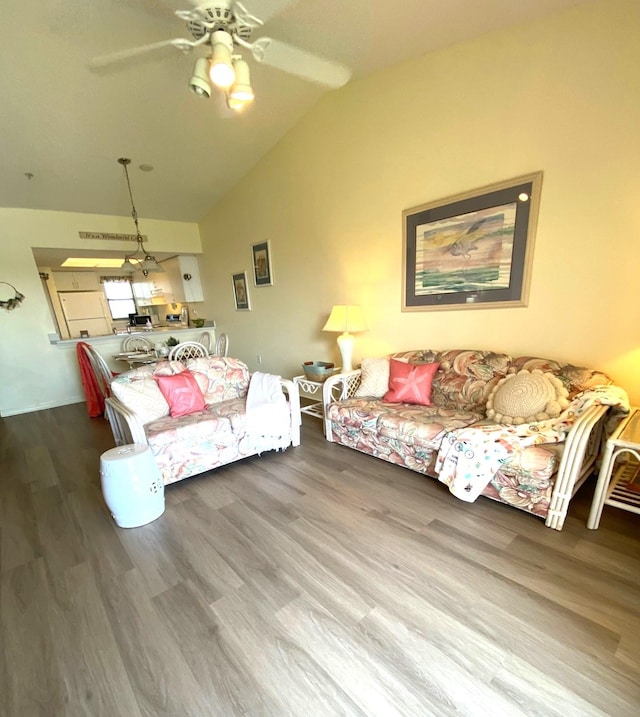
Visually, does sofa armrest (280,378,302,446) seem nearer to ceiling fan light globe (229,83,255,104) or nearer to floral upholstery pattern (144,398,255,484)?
floral upholstery pattern (144,398,255,484)

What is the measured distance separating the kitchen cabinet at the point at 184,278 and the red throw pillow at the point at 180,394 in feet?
12.3

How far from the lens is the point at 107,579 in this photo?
154cm

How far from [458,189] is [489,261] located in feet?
2.06

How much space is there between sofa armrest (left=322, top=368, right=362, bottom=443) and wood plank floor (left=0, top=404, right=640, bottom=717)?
2.52ft

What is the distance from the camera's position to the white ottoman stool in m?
1.80

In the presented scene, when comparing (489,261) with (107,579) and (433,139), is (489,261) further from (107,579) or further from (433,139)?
(107,579)

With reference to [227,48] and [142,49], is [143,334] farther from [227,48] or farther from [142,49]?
[227,48]

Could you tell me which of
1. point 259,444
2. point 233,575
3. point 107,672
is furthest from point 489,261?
point 107,672

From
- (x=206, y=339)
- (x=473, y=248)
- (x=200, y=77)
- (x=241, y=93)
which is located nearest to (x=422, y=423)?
(x=473, y=248)

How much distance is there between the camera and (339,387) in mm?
3152

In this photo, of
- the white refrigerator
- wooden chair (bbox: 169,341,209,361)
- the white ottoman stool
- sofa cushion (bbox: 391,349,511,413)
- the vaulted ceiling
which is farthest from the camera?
the white refrigerator

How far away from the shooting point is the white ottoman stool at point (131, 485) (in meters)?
1.80

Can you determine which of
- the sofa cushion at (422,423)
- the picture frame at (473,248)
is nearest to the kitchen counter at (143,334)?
the picture frame at (473,248)

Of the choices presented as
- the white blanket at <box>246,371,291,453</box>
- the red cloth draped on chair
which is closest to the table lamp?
the white blanket at <box>246,371,291,453</box>
